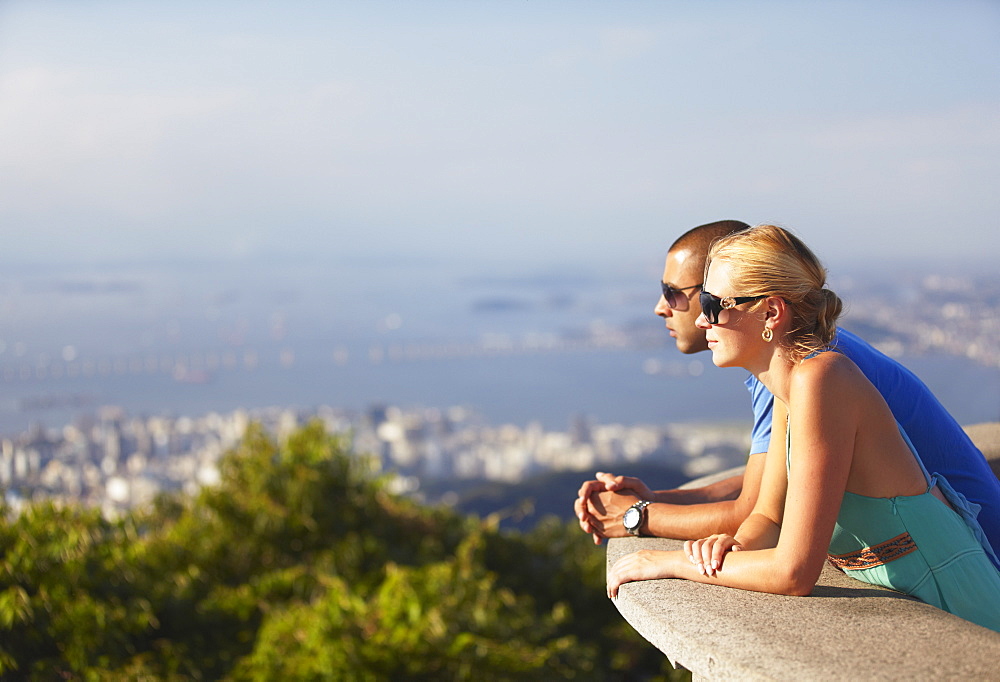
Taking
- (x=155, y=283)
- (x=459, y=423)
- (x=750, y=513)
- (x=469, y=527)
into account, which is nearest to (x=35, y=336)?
(x=155, y=283)

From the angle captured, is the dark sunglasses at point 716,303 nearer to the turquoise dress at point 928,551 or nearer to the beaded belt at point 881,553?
the turquoise dress at point 928,551

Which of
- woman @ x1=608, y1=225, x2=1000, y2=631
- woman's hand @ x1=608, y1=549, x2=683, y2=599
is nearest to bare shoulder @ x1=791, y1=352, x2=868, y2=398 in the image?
woman @ x1=608, y1=225, x2=1000, y2=631

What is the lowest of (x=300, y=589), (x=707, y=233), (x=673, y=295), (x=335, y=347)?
(x=335, y=347)

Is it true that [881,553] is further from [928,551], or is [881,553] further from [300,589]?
[300,589]

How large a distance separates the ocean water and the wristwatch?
26.3m

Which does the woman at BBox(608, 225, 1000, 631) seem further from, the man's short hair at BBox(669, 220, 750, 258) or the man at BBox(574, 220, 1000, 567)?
the man's short hair at BBox(669, 220, 750, 258)

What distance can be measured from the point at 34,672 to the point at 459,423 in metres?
29.1

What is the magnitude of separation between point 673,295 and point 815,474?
37.5 inches

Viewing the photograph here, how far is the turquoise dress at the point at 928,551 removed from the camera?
5.87 feet

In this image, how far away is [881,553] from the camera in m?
1.84

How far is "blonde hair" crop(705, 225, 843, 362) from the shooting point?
69.1 inches

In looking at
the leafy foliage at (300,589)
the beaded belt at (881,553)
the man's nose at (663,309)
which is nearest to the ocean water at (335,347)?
the leafy foliage at (300,589)

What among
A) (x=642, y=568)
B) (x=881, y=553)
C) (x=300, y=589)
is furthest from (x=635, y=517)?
(x=300, y=589)

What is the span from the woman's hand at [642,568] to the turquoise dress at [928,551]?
38 centimetres
